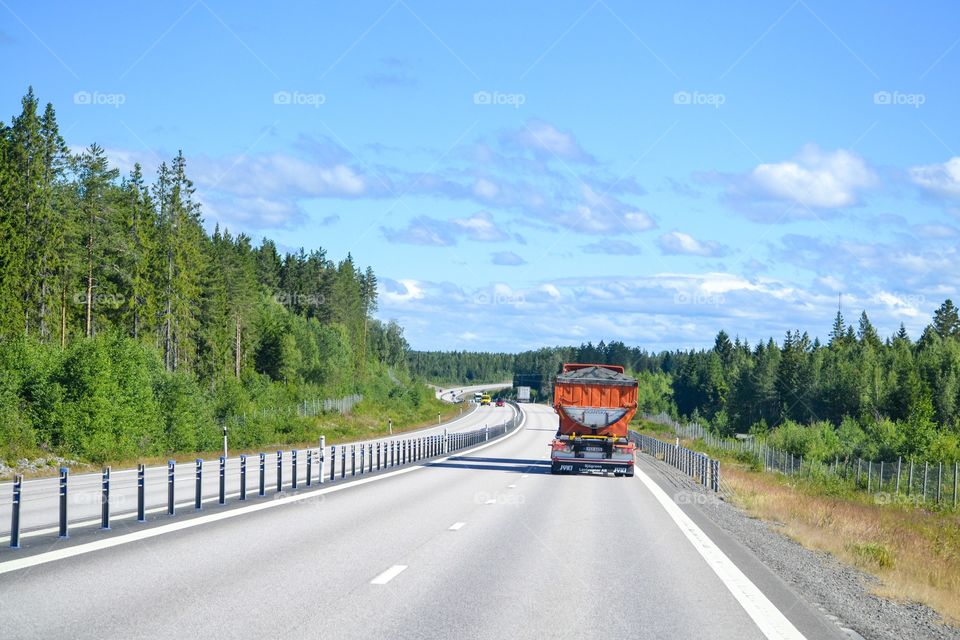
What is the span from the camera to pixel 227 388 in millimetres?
72938

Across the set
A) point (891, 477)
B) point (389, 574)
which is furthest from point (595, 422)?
point (891, 477)

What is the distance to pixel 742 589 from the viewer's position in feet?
37.4

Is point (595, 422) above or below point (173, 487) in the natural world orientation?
above

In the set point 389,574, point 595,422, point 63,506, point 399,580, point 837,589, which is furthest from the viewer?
point 595,422

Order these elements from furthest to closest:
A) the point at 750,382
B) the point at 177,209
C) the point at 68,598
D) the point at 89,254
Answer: the point at 750,382 → the point at 177,209 → the point at 89,254 → the point at 68,598

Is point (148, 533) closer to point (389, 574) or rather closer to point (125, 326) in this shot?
point (389, 574)

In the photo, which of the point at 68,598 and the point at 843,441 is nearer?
the point at 68,598

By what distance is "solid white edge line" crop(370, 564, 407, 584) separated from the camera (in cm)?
1117

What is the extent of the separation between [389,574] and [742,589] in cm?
391

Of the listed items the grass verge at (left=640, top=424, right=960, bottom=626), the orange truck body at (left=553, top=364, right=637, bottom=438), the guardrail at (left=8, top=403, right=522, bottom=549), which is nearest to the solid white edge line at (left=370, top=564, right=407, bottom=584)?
the guardrail at (left=8, top=403, right=522, bottom=549)

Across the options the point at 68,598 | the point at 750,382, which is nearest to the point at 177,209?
the point at 68,598

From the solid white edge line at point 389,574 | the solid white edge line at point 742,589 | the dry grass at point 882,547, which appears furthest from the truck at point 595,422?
the solid white edge line at point 389,574

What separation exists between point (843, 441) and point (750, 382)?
6103 centimetres

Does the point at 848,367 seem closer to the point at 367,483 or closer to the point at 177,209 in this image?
the point at 177,209
